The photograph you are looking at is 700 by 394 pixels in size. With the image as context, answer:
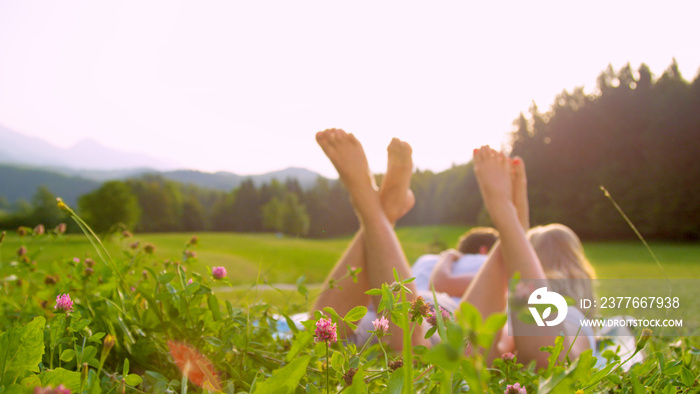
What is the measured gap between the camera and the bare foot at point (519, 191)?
2.13 metres

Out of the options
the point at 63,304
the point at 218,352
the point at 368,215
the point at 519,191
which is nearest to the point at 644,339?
the point at 218,352

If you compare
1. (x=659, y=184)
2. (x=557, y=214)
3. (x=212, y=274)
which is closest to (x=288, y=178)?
(x=557, y=214)

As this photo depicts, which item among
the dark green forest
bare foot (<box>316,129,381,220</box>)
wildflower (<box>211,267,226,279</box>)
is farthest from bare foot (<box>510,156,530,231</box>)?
the dark green forest

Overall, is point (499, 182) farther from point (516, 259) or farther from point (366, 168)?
point (366, 168)

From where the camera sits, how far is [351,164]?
174 centimetres

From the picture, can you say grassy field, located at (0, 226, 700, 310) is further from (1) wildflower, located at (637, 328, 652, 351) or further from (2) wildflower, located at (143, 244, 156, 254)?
(1) wildflower, located at (637, 328, 652, 351)

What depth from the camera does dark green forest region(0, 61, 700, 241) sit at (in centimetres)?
1352

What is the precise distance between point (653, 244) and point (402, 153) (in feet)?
49.8

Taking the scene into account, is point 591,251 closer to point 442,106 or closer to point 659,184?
point 659,184

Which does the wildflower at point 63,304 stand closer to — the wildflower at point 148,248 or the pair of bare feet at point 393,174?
the wildflower at point 148,248

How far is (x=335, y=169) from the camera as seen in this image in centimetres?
178

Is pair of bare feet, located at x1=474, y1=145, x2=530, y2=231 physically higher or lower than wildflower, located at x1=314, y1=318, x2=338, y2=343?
higher

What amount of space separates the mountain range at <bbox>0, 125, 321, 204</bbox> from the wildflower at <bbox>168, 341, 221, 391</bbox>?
10.4 m

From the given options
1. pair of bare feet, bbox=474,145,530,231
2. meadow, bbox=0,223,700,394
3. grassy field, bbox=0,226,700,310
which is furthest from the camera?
grassy field, bbox=0,226,700,310
